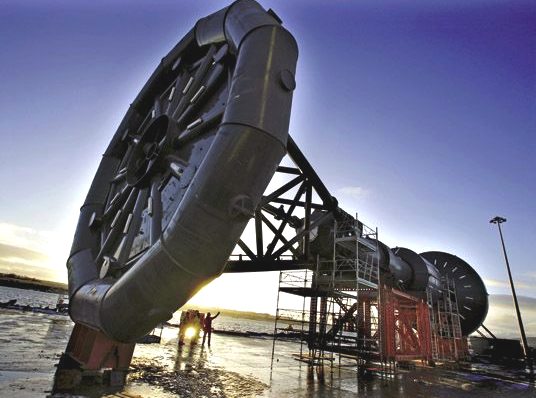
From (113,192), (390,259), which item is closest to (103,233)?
(113,192)

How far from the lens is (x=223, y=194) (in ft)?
10.5

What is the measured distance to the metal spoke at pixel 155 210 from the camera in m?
4.11

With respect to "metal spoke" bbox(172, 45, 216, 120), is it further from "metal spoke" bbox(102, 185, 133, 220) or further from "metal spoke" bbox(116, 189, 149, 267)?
"metal spoke" bbox(102, 185, 133, 220)

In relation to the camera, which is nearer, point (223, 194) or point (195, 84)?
point (223, 194)

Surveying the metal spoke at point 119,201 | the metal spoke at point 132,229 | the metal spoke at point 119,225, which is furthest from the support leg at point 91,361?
the metal spoke at point 119,201

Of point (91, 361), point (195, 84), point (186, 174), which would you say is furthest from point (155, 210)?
point (91, 361)

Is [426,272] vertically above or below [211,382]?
above

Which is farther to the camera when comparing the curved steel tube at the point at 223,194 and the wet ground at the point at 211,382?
the wet ground at the point at 211,382

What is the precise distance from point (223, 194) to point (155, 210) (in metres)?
Result: 1.67

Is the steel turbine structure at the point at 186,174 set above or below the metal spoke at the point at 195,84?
below

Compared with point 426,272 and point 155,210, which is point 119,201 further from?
point 426,272

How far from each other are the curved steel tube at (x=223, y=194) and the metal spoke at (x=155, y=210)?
64cm

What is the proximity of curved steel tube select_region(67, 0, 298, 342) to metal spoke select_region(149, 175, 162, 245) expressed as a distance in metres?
0.64

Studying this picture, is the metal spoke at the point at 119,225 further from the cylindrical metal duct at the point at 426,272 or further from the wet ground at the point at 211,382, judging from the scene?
the cylindrical metal duct at the point at 426,272
